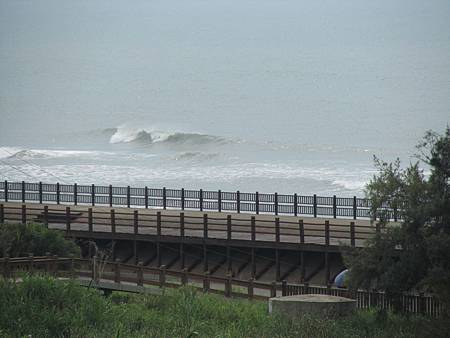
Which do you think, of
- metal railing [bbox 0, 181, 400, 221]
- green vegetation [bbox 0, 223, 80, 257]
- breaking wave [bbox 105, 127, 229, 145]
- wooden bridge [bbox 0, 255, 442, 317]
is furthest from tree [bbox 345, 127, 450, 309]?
breaking wave [bbox 105, 127, 229, 145]

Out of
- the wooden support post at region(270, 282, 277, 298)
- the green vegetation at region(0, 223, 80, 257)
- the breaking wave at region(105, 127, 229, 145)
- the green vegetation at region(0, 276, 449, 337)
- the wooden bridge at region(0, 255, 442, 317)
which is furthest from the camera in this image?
the breaking wave at region(105, 127, 229, 145)

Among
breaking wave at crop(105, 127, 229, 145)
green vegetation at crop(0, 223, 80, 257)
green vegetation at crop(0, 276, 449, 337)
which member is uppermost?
breaking wave at crop(105, 127, 229, 145)

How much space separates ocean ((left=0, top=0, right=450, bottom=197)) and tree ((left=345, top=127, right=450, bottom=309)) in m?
47.5

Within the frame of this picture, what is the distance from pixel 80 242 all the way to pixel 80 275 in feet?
39.6

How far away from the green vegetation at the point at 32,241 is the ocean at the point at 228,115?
4344 cm

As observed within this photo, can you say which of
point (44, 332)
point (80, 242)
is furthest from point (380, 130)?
point (44, 332)

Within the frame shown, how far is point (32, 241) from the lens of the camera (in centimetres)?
3862

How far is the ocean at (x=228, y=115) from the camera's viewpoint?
9775 cm

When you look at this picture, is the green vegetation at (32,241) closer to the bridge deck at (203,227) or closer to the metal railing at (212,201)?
the bridge deck at (203,227)

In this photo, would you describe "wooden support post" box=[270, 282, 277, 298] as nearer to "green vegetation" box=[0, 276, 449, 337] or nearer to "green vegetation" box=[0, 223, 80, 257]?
"green vegetation" box=[0, 276, 449, 337]

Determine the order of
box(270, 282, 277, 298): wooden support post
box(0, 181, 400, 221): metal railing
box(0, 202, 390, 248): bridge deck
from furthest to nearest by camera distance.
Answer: box(0, 181, 400, 221): metal railing → box(0, 202, 390, 248): bridge deck → box(270, 282, 277, 298): wooden support post

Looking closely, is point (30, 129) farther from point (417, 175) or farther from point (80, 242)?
point (417, 175)

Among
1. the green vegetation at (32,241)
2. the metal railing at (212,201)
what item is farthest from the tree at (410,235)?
the green vegetation at (32,241)

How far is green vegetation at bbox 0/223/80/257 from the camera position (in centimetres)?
3800
